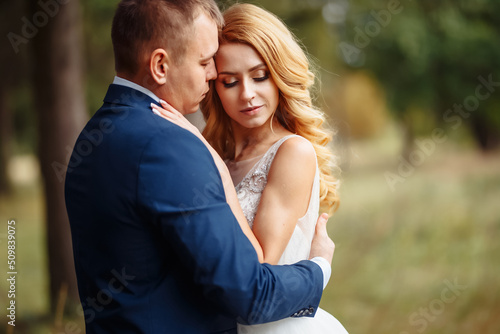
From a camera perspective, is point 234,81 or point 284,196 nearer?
point 284,196

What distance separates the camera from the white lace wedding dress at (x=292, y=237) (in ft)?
7.32

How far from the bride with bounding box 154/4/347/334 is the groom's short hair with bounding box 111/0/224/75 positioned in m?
0.47

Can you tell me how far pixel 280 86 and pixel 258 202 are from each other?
22.5 inches

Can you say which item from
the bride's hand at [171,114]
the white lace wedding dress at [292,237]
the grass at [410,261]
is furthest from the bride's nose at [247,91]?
the grass at [410,261]

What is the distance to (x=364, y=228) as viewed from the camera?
9.50m

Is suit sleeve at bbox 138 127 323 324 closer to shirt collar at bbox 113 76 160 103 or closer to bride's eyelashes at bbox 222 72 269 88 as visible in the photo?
shirt collar at bbox 113 76 160 103

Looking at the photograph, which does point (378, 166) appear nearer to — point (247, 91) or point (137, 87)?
point (247, 91)

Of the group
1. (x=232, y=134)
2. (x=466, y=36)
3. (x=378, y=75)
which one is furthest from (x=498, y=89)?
(x=232, y=134)

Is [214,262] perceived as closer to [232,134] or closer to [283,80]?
[283,80]

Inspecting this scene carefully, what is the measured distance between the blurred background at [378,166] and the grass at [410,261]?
27mm

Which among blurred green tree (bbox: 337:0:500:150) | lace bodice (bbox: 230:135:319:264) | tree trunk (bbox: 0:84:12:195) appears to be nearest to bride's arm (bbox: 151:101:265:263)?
lace bodice (bbox: 230:135:319:264)

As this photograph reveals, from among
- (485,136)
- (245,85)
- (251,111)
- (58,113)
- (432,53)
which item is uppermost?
(432,53)

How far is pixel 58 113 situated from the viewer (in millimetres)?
5656

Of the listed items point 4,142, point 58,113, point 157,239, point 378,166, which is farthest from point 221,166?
point 378,166
